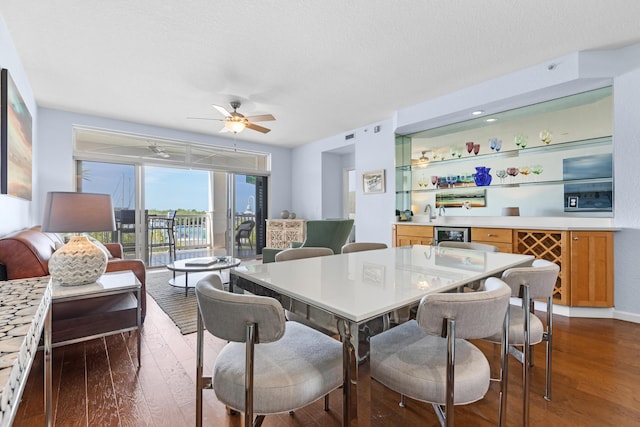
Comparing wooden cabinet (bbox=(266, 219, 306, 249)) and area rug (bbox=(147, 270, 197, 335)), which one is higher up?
wooden cabinet (bbox=(266, 219, 306, 249))

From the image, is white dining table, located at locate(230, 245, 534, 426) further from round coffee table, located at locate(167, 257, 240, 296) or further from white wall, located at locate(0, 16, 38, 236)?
white wall, located at locate(0, 16, 38, 236)

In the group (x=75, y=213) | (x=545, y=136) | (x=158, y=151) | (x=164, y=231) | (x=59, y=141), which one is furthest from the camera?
(x=164, y=231)

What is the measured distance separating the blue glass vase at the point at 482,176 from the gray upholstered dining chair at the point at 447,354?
338 centimetres

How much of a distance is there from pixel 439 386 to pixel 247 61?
3.21m

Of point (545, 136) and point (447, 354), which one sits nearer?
point (447, 354)

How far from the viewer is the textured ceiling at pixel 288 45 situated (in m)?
2.29

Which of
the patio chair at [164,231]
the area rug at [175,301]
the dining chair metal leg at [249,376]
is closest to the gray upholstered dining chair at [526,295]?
the dining chair metal leg at [249,376]

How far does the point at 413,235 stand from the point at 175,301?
3.20 meters

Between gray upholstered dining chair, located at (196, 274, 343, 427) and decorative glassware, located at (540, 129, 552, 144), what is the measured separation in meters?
3.82

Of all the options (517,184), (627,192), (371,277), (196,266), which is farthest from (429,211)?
(371,277)

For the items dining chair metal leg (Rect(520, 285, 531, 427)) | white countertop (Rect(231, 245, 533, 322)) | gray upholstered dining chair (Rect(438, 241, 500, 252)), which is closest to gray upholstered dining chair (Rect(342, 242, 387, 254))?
white countertop (Rect(231, 245, 533, 322))

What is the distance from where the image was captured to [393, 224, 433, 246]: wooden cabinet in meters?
4.05

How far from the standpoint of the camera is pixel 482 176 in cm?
412

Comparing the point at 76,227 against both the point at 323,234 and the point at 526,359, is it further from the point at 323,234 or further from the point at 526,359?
the point at 526,359
